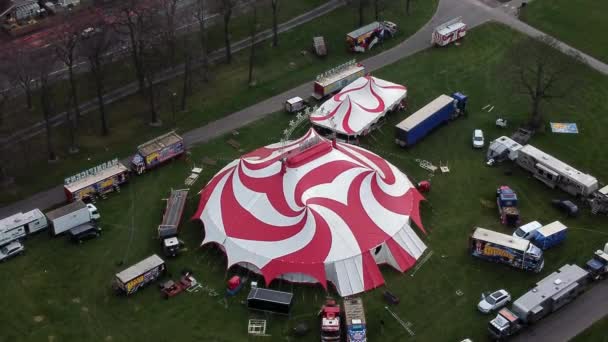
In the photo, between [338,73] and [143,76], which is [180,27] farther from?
[338,73]

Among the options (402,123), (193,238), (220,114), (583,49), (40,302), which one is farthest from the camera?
(583,49)

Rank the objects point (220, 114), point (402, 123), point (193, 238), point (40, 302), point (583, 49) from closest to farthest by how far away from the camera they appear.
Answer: point (40, 302) → point (193, 238) → point (402, 123) → point (220, 114) → point (583, 49)

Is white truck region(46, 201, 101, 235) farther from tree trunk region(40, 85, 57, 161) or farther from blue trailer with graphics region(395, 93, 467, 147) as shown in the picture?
blue trailer with graphics region(395, 93, 467, 147)

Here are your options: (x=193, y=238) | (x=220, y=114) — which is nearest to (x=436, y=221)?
(x=193, y=238)

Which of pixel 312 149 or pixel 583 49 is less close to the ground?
pixel 312 149

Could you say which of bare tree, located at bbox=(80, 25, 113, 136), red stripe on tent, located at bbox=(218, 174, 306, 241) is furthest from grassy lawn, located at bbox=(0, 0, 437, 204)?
red stripe on tent, located at bbox=(218, 174, 306, 241)
